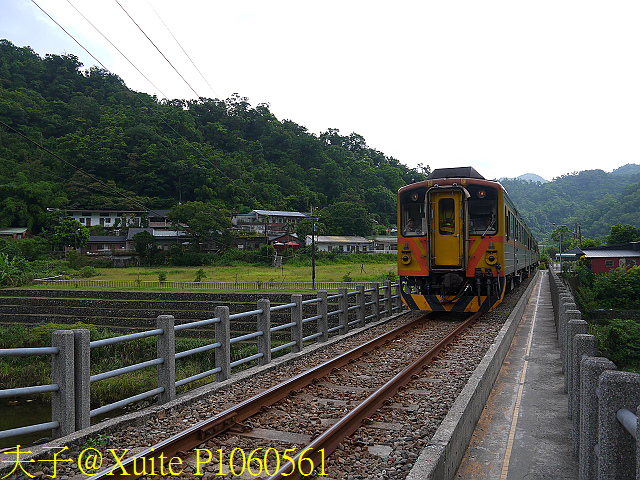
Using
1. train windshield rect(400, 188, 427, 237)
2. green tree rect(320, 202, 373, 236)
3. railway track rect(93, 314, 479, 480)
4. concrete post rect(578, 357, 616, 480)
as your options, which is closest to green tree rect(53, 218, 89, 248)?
green tree rect(320, 202, 373, 236)

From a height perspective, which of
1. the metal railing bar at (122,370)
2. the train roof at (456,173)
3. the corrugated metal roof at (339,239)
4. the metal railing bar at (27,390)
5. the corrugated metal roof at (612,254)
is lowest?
the metal railing bar at (122,370)

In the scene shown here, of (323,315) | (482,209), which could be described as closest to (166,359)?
(323,315)

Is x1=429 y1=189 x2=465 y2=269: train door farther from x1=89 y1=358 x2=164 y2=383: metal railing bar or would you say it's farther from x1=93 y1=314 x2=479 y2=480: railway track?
x1=89 y1=358 x2=164 y2=383: metal railing bar

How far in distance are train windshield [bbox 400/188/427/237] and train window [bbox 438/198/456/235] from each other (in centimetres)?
41

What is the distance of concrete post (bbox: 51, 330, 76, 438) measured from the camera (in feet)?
14.3

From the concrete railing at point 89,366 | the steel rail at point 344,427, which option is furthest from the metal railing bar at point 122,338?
the steel rail at point 344,427

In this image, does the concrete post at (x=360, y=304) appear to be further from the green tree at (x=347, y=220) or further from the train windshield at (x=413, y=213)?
the green tree at (x=347, y=220)

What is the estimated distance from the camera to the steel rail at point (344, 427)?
12.2 ft

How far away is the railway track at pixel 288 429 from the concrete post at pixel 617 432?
79.0 inches

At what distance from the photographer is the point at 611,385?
2.57 metres

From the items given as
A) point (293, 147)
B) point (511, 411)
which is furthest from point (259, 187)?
point (511, 411)

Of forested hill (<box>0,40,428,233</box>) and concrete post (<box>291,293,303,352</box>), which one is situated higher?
forested hill (<box>0,40,428,233</box>)

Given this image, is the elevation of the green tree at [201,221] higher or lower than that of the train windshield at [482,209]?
higher

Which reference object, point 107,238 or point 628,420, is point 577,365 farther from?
point 107,238
